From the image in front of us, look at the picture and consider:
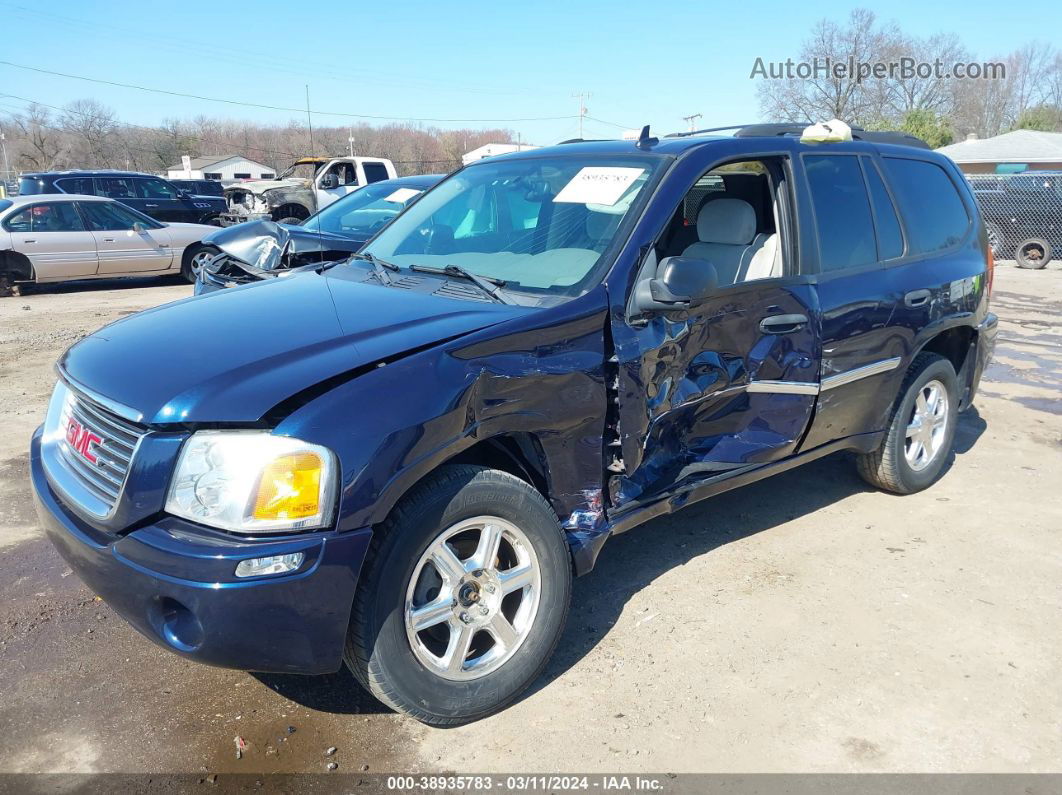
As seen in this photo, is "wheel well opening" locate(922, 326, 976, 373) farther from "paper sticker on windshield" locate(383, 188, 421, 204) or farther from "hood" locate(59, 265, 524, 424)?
"paper sticker on windshield" locate(383, 188, 421, 204)

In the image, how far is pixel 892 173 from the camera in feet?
14.6

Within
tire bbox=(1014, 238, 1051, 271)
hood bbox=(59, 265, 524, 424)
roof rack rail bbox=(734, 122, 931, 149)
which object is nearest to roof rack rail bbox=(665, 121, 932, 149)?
roof rack rail bbox=(734, 122, 931, 149)

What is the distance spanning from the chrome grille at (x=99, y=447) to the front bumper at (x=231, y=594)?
186 millimetres

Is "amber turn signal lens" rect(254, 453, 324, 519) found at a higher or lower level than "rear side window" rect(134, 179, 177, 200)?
lower

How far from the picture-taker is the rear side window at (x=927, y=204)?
4.46m

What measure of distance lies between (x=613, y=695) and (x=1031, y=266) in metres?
17.5

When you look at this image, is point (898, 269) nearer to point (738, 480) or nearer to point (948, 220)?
point (948, 220)

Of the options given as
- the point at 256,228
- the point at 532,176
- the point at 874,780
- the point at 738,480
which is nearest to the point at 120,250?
the point at 256,228

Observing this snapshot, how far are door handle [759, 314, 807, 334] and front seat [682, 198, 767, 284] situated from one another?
0.40m

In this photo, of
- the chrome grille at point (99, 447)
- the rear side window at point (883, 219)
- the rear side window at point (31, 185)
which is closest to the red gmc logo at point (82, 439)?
the chrome grille at point (99, 447)

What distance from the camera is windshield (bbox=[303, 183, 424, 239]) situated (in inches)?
312

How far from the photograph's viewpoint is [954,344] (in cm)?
498

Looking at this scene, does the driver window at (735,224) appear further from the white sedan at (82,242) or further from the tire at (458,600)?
the white sedan at (82,242)

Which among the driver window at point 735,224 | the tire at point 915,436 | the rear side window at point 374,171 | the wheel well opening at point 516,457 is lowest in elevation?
the tire at point 915,436
